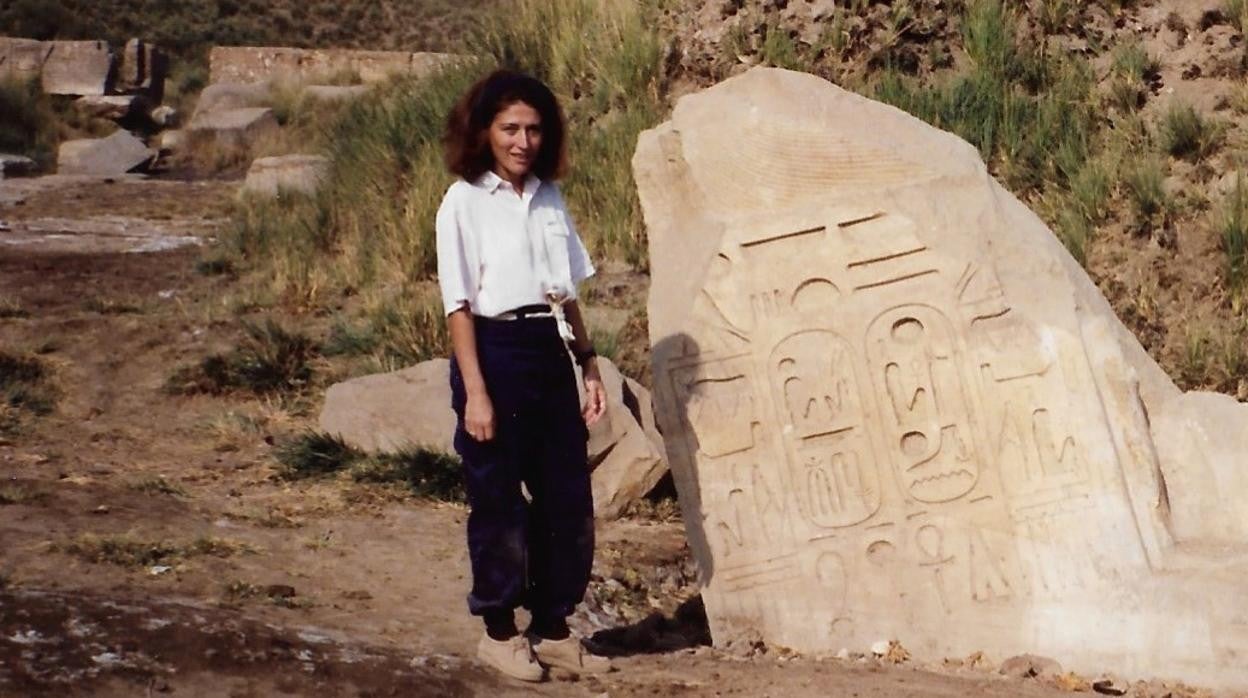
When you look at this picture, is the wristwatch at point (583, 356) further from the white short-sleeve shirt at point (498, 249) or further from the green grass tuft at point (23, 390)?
the green grass tuft at point (23, 390)

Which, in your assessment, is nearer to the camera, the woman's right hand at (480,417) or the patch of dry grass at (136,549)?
the woman's right hand at (480,417)

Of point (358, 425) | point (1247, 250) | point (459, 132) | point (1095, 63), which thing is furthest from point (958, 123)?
point (459, 132)

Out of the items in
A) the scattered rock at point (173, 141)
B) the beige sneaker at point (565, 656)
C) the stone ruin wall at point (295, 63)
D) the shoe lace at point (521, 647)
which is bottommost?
the beige sneaker at point (565, 656)

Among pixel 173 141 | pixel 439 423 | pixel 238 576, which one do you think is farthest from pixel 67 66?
pixel 238 576

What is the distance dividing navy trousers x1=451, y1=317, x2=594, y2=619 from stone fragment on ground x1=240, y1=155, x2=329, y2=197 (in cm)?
759

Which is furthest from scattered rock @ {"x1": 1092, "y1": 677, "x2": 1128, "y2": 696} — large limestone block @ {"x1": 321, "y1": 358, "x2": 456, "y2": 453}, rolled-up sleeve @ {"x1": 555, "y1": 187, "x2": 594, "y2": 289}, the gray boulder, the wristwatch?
the gray boulder

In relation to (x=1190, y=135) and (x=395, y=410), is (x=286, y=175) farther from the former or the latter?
(x=1190, y=135)

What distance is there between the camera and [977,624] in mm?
4566

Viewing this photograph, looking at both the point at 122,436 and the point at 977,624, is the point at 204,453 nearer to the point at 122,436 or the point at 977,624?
the point at 122,436

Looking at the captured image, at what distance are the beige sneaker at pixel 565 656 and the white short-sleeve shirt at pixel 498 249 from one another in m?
0.92

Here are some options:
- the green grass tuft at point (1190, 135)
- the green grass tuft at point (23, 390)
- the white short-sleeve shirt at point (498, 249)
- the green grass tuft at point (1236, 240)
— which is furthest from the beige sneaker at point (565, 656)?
the green grass tuft at point (1190, 135)

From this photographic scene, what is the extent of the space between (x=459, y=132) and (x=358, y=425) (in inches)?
107

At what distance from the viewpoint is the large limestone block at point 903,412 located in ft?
14.8

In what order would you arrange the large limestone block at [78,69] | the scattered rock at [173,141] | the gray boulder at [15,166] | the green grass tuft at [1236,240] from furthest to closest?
the large limestone block at [78,69], the scattered rock at [173,141], the gray boulder at [15,166], the green grass tuft at [1236,240]
